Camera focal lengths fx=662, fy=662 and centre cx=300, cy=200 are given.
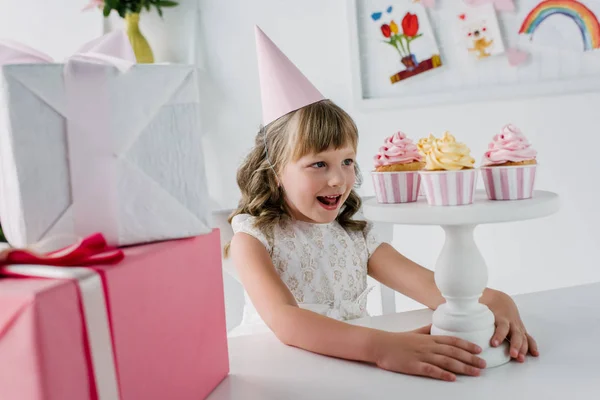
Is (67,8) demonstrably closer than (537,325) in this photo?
No

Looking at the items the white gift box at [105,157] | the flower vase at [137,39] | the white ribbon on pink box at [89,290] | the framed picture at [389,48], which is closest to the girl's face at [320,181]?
the white gift box at [105,157]

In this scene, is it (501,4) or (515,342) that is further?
(501,4)

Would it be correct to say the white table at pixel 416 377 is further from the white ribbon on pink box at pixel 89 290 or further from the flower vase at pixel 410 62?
the flower vase at pixel 410 62

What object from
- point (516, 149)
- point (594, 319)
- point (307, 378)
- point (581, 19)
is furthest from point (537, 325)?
point (581, 19)

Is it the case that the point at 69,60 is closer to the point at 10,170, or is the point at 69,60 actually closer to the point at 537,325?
the point at 10,170

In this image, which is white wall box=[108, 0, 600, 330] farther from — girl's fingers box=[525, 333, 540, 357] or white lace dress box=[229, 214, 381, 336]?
girl's fingers box=[525, 333, 540, 357]

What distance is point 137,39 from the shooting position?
258 centimetres

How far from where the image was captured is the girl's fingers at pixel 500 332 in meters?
0.83

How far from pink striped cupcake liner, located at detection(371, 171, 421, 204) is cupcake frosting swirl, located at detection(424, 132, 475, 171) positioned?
61 mm

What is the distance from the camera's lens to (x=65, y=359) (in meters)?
0.53

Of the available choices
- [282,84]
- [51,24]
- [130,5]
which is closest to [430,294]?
[282,84]

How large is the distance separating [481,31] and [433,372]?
70.1 inches

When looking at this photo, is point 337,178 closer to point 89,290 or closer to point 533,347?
point 533,347

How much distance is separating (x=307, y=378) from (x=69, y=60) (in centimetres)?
45
